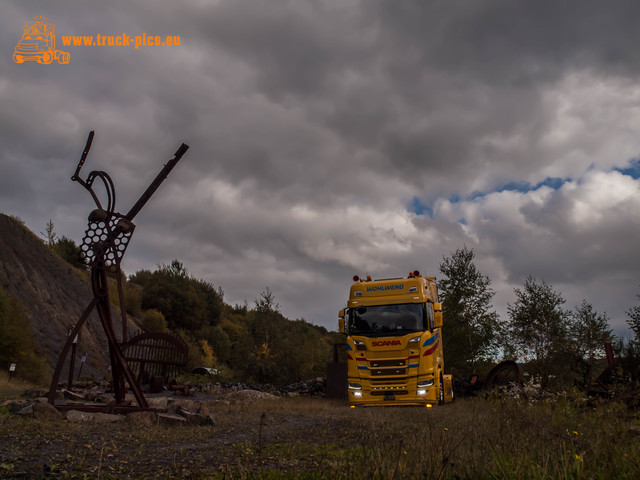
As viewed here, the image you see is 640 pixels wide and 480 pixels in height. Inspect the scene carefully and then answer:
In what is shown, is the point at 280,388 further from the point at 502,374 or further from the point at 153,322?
the point at 153,322

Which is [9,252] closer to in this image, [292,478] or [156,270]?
[156,270]

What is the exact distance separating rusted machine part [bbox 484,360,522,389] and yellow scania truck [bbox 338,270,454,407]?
15.3 feet

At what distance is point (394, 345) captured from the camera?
14.9 m

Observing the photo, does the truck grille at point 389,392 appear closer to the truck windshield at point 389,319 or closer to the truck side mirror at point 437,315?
the truck windshield at point 389,319

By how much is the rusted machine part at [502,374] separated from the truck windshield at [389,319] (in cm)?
643

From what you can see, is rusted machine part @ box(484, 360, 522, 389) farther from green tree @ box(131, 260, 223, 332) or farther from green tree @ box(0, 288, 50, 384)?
green tree @ box(131, 260, 223, 332)

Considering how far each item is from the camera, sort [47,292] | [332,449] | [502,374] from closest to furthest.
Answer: [332,449] → [502,374] → [47,292]

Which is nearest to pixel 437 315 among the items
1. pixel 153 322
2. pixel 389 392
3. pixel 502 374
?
pixel 389 392

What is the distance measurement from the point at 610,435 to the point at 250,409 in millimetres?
9760

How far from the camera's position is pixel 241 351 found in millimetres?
27297

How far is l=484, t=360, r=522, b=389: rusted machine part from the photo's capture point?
19.4 m

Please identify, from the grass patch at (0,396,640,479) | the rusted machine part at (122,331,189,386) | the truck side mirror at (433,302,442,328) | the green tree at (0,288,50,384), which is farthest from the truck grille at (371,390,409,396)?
the green tree at (0,288,50,384)

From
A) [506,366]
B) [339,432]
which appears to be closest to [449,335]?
[506,366]

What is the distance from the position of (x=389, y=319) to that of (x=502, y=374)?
7.87m
